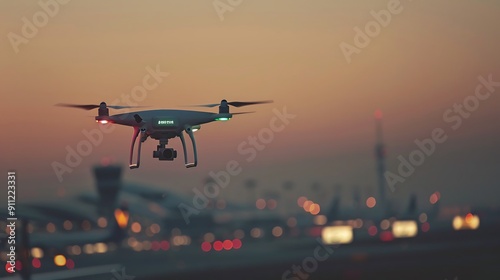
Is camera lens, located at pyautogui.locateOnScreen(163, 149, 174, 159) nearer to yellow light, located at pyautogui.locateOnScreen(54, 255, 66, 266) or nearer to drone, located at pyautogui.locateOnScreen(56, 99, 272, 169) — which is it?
drone, located at pyautogui.locateOnScreen(56, 99, 272, 169)

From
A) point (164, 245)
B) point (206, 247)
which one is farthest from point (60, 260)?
point (206, 247)

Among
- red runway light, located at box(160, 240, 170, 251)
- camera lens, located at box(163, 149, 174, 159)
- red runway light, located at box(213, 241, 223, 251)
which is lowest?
red runway light, located at box(213, 241, 223, 251)

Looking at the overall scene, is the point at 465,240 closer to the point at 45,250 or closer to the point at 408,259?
the point at 408,259

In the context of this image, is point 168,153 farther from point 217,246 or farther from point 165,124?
point 217,246

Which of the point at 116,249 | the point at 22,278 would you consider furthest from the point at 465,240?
the point at 22,278

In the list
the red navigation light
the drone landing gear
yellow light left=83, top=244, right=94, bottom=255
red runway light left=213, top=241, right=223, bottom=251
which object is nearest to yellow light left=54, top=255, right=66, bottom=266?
yellow light left=83, top=244, right=94, bottom=255

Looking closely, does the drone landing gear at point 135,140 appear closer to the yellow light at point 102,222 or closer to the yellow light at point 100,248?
the yellow light at point 100,248

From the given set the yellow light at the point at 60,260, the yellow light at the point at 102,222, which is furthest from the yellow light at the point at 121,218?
the yellow light at the point at 60,260
